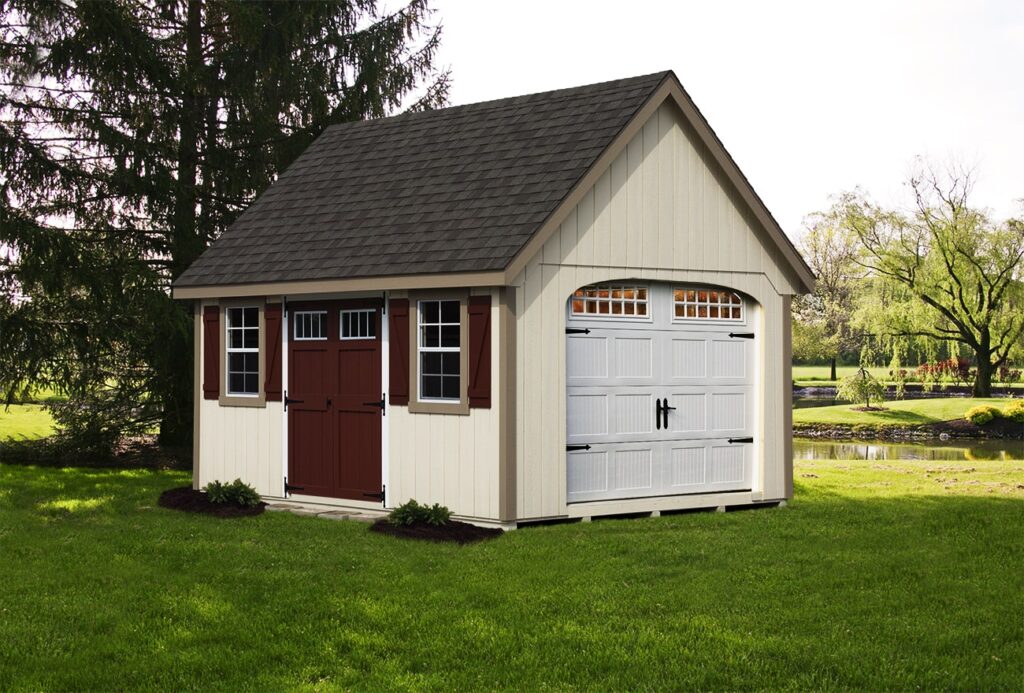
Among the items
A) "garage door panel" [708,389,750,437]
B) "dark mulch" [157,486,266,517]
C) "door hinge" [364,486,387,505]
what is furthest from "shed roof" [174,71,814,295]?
"dark mulch" [157,486,266,517]

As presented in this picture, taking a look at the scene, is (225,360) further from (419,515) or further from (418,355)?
(419,515)

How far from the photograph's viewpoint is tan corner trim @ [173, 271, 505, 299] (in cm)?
1232

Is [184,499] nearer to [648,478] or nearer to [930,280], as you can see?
[648,478]

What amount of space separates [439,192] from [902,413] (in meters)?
29.0

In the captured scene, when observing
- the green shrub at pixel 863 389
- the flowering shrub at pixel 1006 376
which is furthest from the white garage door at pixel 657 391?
the flowering shrub at pixel 1006 376

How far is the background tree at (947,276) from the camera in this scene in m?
41.8

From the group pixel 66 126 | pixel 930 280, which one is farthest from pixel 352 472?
pixel 930 280

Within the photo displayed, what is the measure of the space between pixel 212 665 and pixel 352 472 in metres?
6.48

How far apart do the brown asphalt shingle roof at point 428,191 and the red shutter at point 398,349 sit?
50 centimetres

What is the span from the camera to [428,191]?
14.5 meters

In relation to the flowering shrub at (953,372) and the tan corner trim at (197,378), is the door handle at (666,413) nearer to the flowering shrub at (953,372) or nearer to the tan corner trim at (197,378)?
the tan corner trim at (197,378)

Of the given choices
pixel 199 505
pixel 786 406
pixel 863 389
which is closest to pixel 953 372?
pixel 863 389

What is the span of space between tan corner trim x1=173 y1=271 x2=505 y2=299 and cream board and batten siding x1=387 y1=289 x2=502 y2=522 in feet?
1.00

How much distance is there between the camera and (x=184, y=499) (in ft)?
49.3
